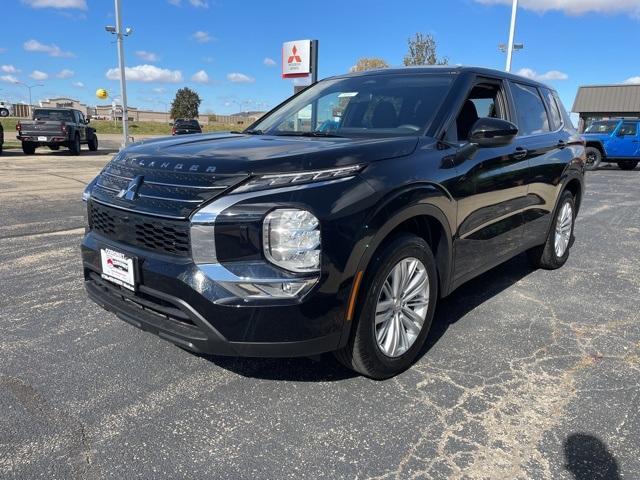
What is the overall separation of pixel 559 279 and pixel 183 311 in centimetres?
394

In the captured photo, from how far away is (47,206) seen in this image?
8.45m

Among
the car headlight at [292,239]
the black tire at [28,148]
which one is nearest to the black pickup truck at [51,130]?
the black tire at [28,148]

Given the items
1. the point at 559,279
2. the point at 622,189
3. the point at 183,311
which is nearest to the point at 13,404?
the point at 183,311

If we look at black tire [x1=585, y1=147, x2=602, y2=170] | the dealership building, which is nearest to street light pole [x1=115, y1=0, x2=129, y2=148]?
black tire [x1=585, y1=147, x2=602, y2=170]

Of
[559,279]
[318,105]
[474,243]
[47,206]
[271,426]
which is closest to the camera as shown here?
[271,426]

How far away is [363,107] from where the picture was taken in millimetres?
3785

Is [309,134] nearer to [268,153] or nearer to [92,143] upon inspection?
[268,153]

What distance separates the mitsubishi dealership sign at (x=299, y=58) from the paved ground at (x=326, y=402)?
9938mm

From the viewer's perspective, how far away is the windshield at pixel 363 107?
339cm

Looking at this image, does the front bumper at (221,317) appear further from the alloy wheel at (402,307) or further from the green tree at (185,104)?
the green tree at (185,104)

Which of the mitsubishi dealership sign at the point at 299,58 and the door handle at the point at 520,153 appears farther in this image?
the mitsubishi dealership sign at the point at 299,58

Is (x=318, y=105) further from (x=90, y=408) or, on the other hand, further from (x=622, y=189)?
(x=622, y=189)

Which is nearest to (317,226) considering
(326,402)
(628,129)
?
(326,402)

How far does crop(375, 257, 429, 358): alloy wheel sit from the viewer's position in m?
2.80
